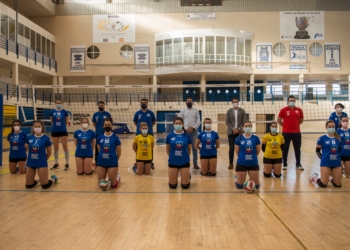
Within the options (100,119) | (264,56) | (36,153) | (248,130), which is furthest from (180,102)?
(36,153)

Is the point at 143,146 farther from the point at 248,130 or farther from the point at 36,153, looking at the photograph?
the point at 248,130

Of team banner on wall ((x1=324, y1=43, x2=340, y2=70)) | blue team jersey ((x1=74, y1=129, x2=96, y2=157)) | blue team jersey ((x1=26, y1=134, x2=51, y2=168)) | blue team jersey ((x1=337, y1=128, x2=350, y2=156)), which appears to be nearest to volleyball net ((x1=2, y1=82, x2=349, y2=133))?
team banner on wall ((x1=324, y1=43, x2=340, y2=70))

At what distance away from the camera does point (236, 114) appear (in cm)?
823

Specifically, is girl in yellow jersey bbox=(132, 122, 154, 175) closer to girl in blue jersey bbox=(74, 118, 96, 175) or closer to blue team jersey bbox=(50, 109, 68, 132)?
girl in blue jersey bbox=(74, 118, 96, 175)

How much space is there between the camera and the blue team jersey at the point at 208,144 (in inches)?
292

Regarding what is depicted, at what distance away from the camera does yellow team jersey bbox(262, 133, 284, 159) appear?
7.22 m

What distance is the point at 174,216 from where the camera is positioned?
4332 millimetres

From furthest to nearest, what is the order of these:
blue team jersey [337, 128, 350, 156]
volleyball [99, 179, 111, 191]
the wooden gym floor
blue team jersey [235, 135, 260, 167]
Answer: blue team jersey [337, 128, 350, 156] → blue team jersey [235, 135, 260, 167] → volleyball [99, 179, 111, 191] → the wooden gym floor

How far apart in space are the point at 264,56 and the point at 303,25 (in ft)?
15.5

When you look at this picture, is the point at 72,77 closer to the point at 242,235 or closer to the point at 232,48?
the point at 232,48

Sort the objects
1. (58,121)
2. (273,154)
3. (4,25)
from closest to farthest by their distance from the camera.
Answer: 1. (273,154)
2. (58,121)
3. (4,25)

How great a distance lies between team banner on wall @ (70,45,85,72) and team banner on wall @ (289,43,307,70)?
20.4 m

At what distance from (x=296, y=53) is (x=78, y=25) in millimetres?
21601

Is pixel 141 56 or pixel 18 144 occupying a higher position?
pixel 141 56
